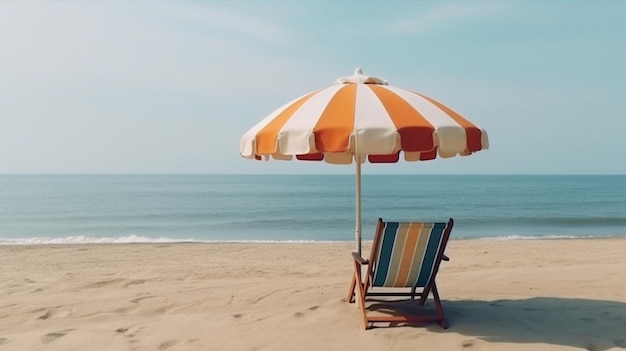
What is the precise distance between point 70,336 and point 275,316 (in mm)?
1696

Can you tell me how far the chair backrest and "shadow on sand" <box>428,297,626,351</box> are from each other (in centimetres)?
45

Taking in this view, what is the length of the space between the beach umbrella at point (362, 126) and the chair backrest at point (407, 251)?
2.08 feet

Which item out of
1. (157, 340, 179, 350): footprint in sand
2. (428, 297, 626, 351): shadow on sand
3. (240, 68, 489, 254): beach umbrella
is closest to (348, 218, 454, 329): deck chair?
(428, 297, 626, 351): shadow on sand

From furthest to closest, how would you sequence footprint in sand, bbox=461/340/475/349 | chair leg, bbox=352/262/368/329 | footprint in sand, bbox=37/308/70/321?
footprint in sand, bbox=37/308/70/321 < chair leg, bbox=352/262/368/329 < footprint in sand, bbox=461/340/475/349

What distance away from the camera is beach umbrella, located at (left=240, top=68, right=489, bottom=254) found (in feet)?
12.3

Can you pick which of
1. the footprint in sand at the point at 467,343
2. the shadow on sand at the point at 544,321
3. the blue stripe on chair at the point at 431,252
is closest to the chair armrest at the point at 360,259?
the blue stripe on chair at the point at 431,252

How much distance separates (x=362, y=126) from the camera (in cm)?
377

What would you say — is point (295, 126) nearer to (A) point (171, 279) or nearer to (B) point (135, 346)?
(B) point (135, 346)

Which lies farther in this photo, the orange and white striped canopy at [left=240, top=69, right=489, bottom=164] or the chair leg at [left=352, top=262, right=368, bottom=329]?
the chair leg at [left=352, top=262, right=368, bottom=329]

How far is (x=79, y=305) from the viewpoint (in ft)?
17.8

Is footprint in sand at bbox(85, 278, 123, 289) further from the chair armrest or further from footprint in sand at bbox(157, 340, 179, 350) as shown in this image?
the chair armrest

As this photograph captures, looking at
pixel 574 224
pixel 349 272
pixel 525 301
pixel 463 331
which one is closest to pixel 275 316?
pixel 463 331

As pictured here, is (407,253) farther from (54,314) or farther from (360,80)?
(54,314)

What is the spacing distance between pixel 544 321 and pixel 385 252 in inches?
62.1
